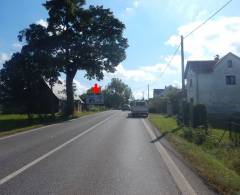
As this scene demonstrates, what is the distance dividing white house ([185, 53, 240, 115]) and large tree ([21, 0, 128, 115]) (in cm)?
1173

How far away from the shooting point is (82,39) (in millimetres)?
48281

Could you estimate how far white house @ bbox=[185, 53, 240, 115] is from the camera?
2069 inches

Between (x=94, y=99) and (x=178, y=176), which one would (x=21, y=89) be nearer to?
(x=178, y=176)

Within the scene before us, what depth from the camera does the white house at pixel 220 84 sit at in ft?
172

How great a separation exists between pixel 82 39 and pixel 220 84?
62.7 ft

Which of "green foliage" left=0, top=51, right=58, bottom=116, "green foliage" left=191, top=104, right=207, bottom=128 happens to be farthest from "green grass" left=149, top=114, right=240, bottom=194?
"green foliage" left=0, top=51, right=58, bottom=116

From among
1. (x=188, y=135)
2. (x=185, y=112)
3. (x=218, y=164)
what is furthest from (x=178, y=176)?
(x=185, y=112)

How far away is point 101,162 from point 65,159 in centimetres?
116

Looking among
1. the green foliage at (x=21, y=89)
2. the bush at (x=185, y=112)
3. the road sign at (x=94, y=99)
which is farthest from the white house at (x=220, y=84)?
the road sign at (x=94, y=99)

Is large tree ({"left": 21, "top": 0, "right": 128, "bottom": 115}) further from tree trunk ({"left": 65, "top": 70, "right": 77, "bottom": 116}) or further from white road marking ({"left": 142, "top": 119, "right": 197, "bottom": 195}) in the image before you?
white road marking ({"left": 142, "top": 119, "right": 197, "bottom": 195})

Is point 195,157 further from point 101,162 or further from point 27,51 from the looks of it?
point 27,51

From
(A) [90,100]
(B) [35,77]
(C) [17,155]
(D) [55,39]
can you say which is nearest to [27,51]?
(D) [55,39]

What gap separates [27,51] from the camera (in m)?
44.8

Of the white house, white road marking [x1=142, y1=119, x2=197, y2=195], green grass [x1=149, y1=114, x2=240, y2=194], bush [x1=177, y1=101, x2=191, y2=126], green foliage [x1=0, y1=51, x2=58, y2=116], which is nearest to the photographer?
white road marking [x1=142, y1=119, x2=197, y2=195]
